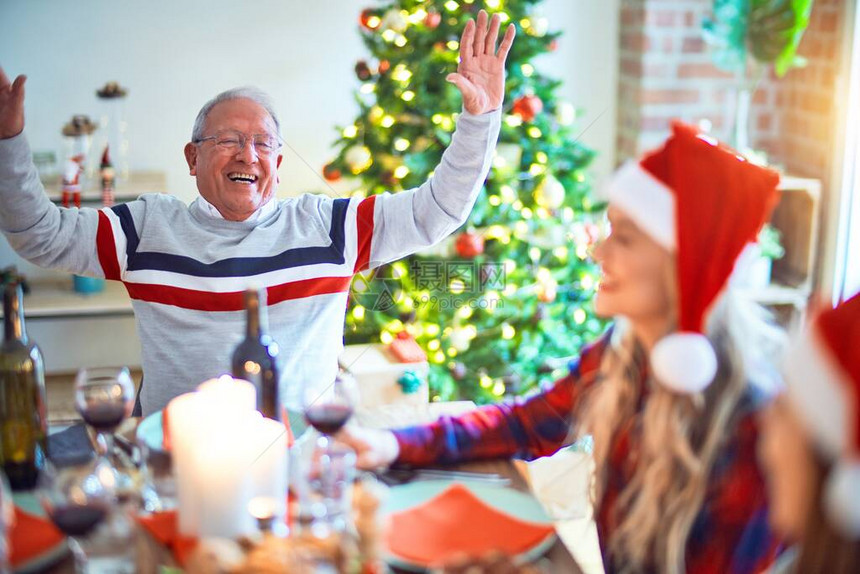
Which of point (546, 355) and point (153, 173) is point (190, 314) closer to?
point (546, 355)

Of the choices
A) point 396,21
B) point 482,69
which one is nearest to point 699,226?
point 482,69

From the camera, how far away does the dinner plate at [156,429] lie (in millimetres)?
1306

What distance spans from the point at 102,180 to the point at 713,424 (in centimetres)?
273

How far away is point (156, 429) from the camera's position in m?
1.37

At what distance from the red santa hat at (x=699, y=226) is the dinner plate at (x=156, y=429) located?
0.56m

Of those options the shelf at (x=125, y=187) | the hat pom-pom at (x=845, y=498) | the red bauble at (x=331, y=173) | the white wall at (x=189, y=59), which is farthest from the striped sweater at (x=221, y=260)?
the white wall at (x=189, y=59)

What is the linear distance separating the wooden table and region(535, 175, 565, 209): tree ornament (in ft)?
5.33

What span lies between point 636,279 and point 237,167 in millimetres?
992

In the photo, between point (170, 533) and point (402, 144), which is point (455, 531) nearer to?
point (170, 533)

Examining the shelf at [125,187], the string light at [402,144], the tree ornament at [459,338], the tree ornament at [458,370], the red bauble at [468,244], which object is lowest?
the tree ornament at [458,370]

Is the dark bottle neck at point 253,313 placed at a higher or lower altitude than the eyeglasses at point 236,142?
lower

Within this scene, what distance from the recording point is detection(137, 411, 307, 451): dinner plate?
1.31 m

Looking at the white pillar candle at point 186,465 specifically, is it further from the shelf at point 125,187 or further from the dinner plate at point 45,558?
the shelf at point 125,187

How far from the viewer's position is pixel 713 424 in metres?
1.23
